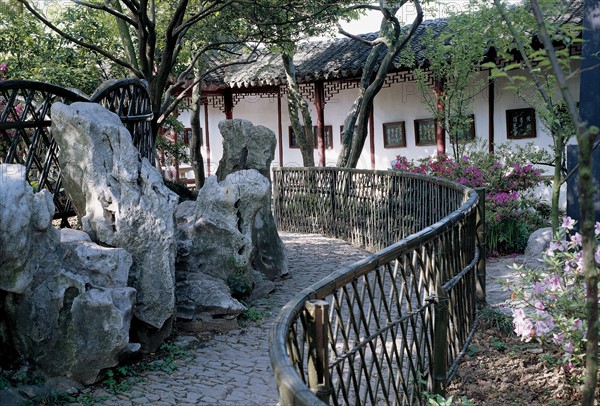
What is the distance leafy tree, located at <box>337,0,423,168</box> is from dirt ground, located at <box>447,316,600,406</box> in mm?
8279

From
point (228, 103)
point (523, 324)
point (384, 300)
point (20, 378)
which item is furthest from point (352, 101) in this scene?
point (384, 300)

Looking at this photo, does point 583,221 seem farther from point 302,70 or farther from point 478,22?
point 302,70

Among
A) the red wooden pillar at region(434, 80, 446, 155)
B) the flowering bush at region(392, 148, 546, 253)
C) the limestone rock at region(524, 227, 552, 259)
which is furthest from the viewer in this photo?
the red wooden pillar at region(434, 80, 446, 155)

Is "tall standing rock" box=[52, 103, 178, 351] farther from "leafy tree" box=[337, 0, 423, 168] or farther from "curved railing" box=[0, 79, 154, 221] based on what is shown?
"leafy tree" box=[337, 0, 423, 168]

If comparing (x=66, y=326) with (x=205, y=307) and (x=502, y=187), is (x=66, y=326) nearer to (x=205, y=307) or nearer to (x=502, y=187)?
(x=205, y=307)

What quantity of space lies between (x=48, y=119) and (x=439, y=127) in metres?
8.68

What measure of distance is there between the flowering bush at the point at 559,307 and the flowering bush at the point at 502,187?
5.90m

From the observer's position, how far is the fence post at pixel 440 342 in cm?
421

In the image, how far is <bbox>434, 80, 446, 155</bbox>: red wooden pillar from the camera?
13.6 meters

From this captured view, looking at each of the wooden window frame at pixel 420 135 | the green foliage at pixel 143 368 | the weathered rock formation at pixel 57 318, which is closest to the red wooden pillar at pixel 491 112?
the wooden window frame at pixel 420 135

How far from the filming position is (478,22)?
11.3m

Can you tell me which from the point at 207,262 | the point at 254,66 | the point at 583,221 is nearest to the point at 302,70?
the point at 254,66

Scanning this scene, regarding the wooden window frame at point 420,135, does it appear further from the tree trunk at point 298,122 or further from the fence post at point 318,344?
the fence post at point 318,344

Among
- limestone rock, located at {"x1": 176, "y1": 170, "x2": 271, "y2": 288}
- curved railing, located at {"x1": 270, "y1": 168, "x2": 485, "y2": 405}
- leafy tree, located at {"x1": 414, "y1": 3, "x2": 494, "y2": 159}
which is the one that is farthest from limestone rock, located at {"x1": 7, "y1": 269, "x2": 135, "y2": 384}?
leafy tree, located at {"x1": 414, "y1": 3, "x2": 494, "y2": 159}
